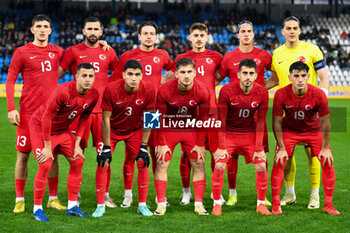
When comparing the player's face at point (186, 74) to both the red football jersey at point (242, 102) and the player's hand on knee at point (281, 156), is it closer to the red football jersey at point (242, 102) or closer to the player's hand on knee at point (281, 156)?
the red football jersey at point (242, 102)

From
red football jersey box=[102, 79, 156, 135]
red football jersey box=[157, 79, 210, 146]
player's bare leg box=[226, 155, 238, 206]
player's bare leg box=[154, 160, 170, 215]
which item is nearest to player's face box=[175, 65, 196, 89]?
red football jersey box=[157, 79, 210, 146]

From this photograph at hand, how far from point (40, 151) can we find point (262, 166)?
271 cm

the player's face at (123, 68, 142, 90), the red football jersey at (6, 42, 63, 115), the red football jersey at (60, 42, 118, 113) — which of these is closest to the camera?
the player's face at (123, 68, 142, 90)

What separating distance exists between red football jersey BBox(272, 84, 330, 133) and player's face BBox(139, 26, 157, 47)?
6.05 ft

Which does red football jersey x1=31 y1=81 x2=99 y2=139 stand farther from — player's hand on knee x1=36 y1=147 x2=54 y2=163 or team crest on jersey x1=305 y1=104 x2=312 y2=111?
team crest on jersey x1=305 y1=104 x2=312 y2=111

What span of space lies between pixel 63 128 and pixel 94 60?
111 centimetres

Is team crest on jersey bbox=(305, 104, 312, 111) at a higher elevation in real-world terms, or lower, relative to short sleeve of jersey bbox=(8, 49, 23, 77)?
lower

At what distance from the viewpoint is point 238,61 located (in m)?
6.72

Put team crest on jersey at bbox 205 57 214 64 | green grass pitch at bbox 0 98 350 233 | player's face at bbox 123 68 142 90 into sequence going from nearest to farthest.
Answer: green grass pitch at bbox 0 98 350 233
player's face at bbox 123 68 142 90
team crest on jersey at bbox 205 57 214 64

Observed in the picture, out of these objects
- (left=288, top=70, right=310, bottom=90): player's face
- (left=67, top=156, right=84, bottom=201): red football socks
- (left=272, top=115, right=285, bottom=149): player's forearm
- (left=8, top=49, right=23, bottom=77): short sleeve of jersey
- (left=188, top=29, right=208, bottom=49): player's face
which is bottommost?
(left=67, top=156, right=84, bottom=201): red football socks

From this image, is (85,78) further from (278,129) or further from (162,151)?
(278,129)

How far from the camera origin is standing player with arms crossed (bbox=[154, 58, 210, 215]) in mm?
6043

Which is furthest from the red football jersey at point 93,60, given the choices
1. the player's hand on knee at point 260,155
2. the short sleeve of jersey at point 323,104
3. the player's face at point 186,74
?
the short sleeve of jersey at point 323,104

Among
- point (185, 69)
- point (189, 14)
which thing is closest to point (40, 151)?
point (185, 69)
